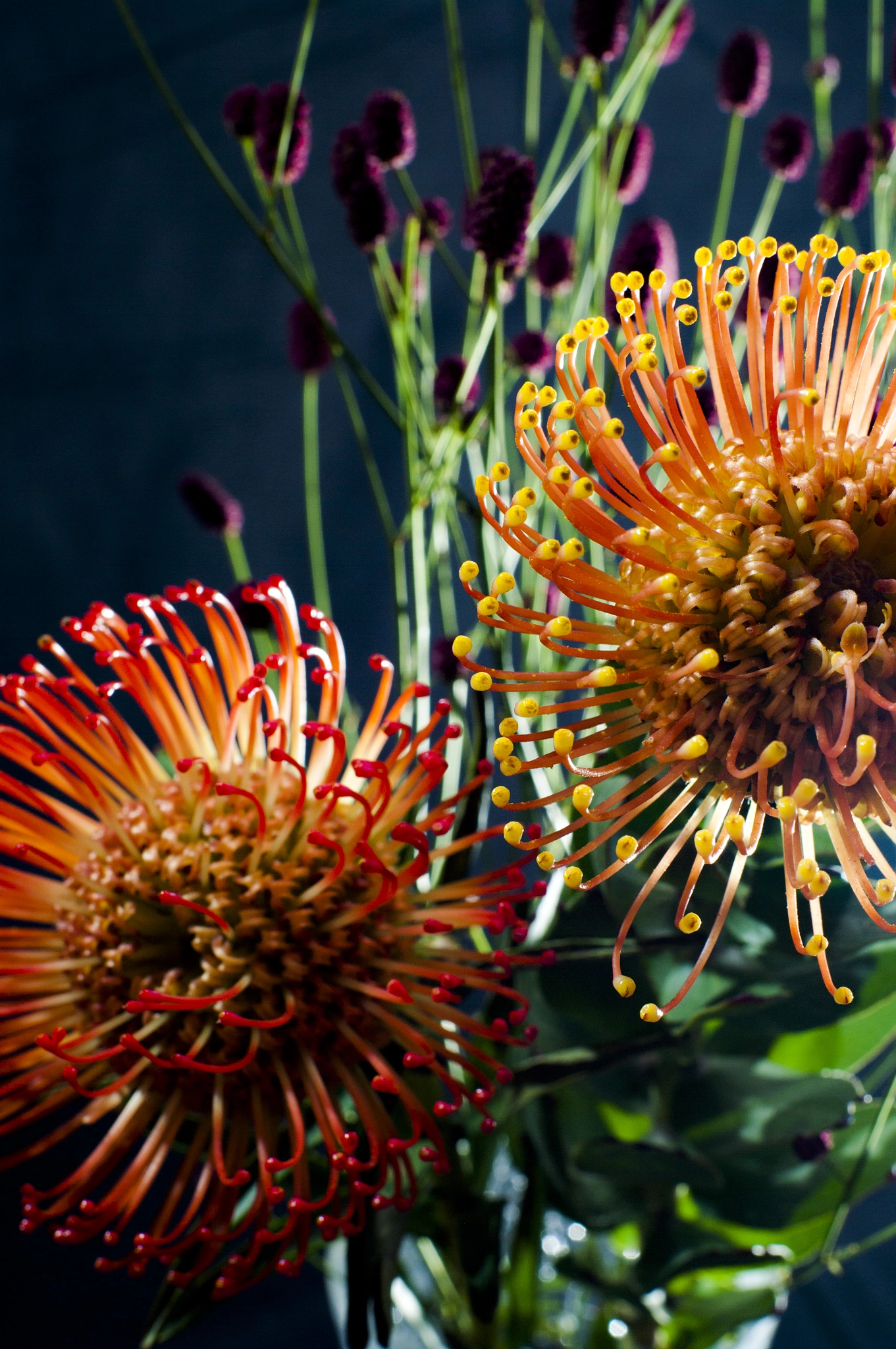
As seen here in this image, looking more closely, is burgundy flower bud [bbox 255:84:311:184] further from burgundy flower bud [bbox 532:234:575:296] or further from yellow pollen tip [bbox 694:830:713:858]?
yellow pollen tip [bbox 694:830:713:858]

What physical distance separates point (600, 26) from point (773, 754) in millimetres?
221

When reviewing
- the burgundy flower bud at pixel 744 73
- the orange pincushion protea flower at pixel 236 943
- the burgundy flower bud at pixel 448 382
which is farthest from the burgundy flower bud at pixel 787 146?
the orange pincushion protea flower at pixel 236 943

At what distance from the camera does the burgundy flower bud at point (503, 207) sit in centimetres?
26

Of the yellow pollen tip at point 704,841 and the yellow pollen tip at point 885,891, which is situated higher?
→ the yellow pollen tip at point 704,841

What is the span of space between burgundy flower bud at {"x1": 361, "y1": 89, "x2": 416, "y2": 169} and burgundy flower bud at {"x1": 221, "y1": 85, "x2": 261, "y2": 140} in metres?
0.04

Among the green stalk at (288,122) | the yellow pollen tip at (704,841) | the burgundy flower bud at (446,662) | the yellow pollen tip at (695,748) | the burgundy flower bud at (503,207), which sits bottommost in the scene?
the yellow pollen tip at (704,841)

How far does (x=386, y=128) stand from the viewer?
31 cm

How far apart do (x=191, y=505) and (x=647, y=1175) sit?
258 millimetres

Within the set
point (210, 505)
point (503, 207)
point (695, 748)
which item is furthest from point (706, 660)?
point (210, 505)

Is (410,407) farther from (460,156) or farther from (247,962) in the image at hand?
(460,156)

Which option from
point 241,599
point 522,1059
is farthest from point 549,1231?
point 241,599

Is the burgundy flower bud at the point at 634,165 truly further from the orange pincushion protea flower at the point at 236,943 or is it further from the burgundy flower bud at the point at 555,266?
the orange pincushion protea flower at the point at 236,943

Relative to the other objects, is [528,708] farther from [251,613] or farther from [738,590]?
[251,613]

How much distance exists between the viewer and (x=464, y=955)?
0.28 meters
